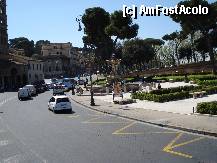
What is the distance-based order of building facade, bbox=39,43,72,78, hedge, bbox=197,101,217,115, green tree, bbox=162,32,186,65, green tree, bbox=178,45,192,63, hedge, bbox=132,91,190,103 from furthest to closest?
building facade, bbox=39,43,72,78, green tree, bbox=162,32,186,65, green tree, bbox=178,45,192,63, hedge, bbox=132,91,190,103, hedge, bbox=197,101,217,115

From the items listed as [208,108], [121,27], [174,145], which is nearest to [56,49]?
[121,27]

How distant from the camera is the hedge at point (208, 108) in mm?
A: 25342

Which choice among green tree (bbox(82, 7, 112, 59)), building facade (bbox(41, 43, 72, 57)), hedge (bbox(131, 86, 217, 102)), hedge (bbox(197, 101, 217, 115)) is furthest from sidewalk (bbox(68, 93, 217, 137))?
building facade (bbox(41, 43, 72, 57))

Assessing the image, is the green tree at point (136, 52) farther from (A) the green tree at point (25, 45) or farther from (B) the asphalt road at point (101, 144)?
(B) the asphalt road at point (101, 144)

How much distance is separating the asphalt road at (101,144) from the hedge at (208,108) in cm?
404

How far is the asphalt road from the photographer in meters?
15.4

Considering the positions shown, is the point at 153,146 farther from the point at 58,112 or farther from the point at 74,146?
the point at 58,112

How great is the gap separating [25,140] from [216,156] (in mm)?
9865

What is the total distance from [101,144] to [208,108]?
982 centimetres

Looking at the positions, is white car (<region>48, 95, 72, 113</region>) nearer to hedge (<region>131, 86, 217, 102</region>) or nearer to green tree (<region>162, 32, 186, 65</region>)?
hedge (<region>131, 86, 217, 102</region>)

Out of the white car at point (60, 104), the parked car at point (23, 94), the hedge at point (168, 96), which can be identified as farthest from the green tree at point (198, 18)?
the white car at point (60, 104)

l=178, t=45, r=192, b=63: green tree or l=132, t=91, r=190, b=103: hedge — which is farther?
l=178, t=45, r=192, b=63: green tree

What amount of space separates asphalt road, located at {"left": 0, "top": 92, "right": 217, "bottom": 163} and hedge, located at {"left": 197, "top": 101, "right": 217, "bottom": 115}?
4.04 metres

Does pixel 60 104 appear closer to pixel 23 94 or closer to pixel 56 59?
pixel 23 94
